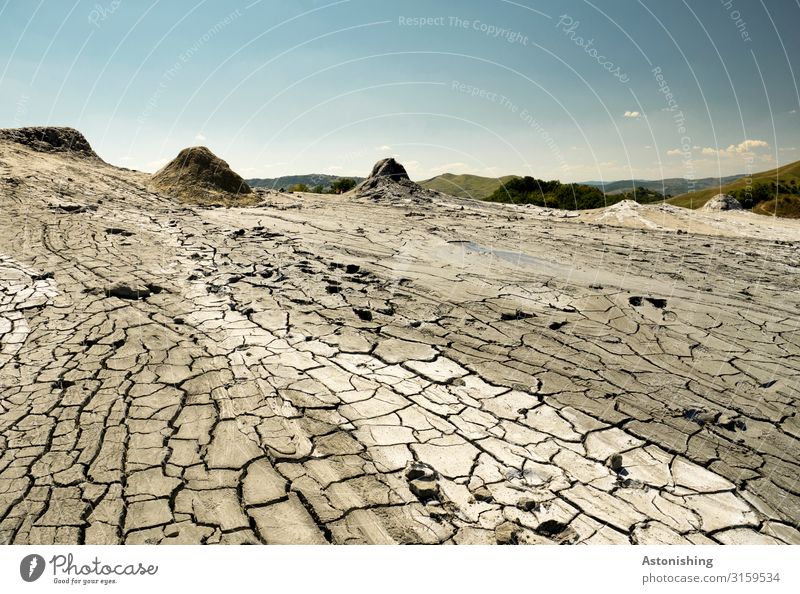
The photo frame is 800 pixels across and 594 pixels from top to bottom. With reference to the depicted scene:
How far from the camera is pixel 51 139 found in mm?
16266

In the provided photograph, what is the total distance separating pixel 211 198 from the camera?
13719mm

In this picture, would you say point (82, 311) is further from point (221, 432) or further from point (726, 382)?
point (726, 382)

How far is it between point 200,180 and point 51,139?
6.49 m

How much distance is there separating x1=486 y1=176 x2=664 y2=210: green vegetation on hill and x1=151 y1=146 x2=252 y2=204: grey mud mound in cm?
1491

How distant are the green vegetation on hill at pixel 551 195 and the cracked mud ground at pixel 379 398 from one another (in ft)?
63.5

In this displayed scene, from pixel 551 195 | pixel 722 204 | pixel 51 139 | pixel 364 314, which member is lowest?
pixel 364 314

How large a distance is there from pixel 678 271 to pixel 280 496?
8.34 m

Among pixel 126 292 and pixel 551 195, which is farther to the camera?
pixel 551 195

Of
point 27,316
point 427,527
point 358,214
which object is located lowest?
point 427,527
